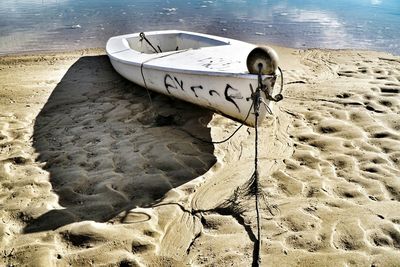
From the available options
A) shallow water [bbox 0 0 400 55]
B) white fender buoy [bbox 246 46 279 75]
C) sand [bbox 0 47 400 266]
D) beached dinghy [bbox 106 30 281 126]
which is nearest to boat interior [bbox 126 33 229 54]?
beached dinghy [bbox 106 30 281 126]

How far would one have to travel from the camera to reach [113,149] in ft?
15.0

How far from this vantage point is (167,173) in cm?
402

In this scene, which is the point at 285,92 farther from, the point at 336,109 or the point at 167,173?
the point at 167,173

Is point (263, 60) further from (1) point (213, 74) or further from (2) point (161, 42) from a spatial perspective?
(2) point (161, 42)

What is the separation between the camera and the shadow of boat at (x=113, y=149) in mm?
3557

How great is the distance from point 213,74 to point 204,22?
38.7 ft

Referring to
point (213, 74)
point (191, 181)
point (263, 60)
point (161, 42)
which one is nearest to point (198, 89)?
point (213, 74)

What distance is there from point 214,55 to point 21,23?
1288 cm

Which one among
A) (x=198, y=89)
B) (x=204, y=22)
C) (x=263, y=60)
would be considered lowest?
(x=198, y=89)

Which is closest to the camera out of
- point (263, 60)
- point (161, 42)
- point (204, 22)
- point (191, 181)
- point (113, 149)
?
point (263, 60)

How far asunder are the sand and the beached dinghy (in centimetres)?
54

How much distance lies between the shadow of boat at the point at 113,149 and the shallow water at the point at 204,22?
262 inches

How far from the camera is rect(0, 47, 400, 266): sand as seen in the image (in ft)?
9.47

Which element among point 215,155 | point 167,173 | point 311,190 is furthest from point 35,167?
point 311,190
